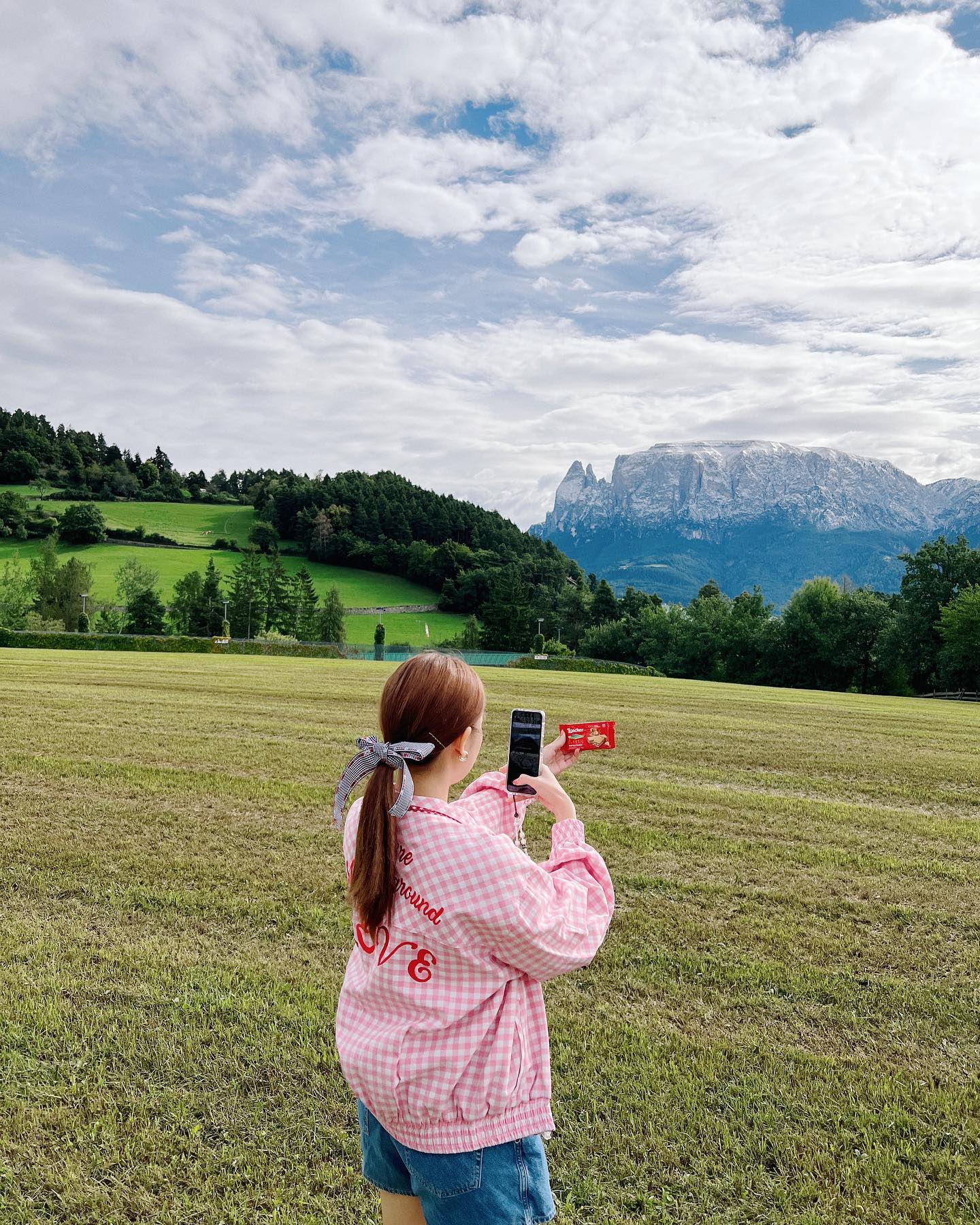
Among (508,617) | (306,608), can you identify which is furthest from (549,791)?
(508,617)

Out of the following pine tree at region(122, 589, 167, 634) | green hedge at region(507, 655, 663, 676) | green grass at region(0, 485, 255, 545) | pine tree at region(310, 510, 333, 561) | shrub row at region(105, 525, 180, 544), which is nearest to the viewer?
green hedge at region(507, 655, 663, 676)

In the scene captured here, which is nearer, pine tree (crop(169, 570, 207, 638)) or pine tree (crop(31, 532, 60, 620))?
pine tree (crop(31, 532, 60, 620))

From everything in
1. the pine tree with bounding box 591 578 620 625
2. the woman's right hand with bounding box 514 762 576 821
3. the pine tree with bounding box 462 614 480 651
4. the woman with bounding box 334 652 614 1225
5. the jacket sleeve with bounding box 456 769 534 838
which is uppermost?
the woman's right hand with bounding box 514 762 576 821

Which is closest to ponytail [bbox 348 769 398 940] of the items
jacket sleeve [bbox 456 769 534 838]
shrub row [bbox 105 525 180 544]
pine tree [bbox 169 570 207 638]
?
jacket sleeve [bbox 456 769 534 838]

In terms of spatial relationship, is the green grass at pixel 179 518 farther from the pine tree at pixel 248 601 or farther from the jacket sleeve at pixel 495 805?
the jacket sleeve at pixel 495 805

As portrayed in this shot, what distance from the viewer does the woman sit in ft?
6.05

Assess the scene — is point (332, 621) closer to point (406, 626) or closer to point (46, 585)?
point (406, 626)

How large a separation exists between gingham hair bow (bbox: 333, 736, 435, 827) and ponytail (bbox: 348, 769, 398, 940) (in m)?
0.03

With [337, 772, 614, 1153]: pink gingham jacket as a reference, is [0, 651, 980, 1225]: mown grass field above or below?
below

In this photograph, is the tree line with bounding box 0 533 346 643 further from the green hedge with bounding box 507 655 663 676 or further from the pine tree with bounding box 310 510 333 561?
the green hedge with bounding box 507 655 663 676

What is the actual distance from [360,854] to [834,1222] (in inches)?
99.0

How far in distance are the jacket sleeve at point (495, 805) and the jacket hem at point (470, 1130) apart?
68cm

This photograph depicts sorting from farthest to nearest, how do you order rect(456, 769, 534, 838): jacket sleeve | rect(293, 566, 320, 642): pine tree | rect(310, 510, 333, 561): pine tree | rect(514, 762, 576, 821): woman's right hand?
rect(310, 510, 333, 561): pine tree < rect(293, 566, 320, 642): pine tree < rect(456, 769, 534, 838): jacket sleeve < rect(514, 762, 576, 821): woman's right hand

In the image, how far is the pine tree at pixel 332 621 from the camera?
80.4 meters
